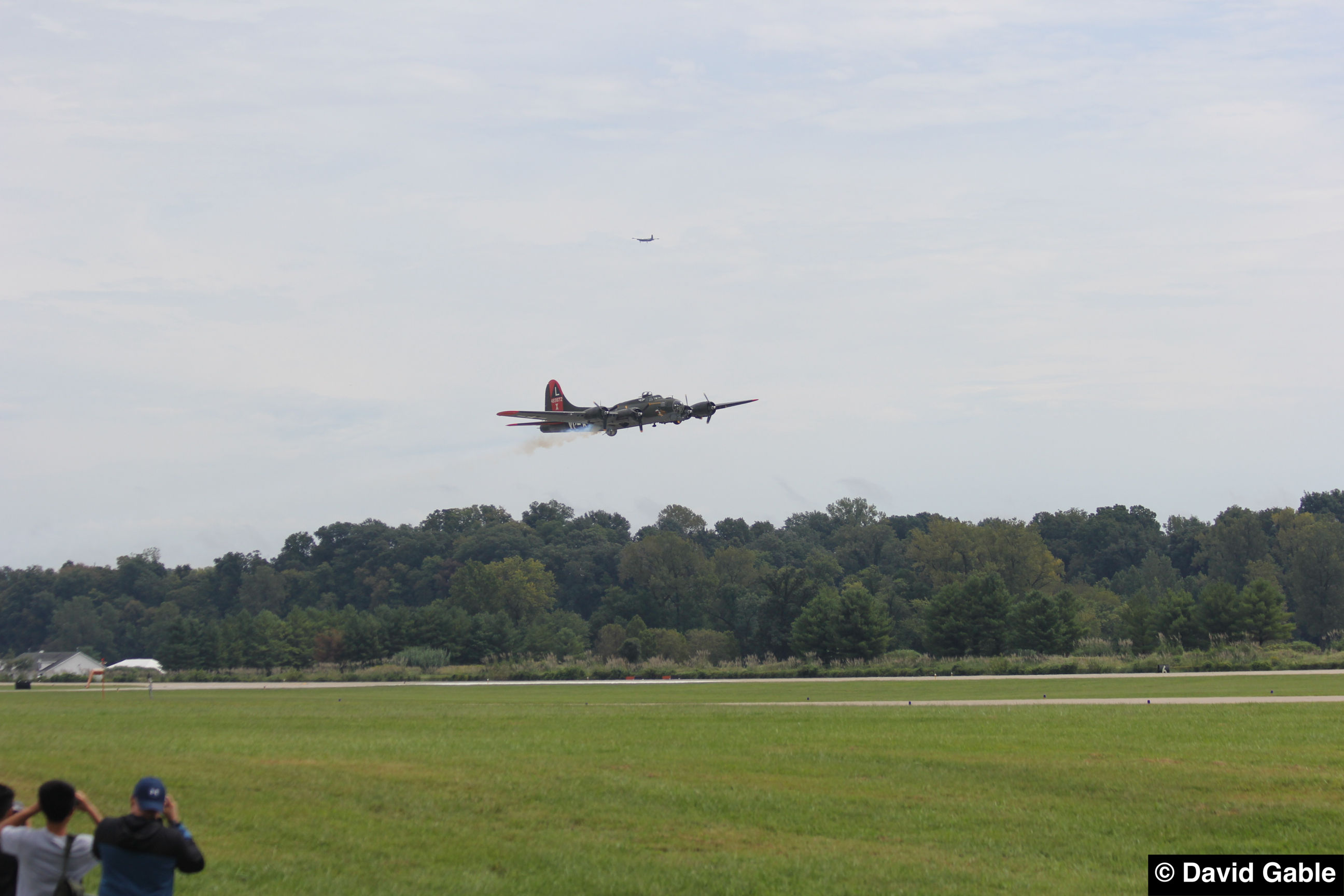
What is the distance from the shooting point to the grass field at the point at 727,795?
57.3 ft

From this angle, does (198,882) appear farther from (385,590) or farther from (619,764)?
(385,590)

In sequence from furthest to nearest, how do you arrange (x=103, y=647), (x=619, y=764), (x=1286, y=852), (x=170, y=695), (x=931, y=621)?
(x=103, y=647), (x=931, y=621), (x=170, y=695), (x=619, y=764), (x=1286, y=852)

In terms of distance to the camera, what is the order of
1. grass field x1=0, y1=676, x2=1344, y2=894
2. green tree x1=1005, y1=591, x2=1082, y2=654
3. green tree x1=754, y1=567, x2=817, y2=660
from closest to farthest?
grass field x1=0, y1=676, x2=1344, y2=894, green tree x1=1005, y1=591, x2=1082, y2=654, green tree x1=754, y1=567, x2=817, y2=660

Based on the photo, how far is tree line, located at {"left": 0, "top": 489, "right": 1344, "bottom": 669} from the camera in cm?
8544

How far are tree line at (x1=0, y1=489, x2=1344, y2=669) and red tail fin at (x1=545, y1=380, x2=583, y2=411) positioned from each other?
1437 inches

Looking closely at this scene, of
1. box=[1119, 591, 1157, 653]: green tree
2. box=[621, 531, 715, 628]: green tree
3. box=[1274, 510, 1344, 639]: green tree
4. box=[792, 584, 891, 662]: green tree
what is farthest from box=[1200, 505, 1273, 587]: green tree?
box=[792, 584, 891, 662]: green tree

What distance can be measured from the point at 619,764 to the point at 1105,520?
175600 mm

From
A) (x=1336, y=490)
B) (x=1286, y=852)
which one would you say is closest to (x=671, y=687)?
(x=1286, y=852)

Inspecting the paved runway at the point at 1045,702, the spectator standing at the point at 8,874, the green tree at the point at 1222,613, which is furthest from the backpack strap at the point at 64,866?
the green tree at the point at 1222,613

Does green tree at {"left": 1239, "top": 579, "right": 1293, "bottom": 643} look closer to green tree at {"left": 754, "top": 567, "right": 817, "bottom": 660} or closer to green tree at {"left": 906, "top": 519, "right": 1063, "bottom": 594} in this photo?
green tree at {"left": 754, "top": 567, "right": 817, "bottom": 660}

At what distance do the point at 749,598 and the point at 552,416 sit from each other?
81.3 metres

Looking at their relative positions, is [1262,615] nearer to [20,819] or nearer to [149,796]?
[149,796]

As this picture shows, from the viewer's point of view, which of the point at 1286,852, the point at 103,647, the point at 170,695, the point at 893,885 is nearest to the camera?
the point at 893,885

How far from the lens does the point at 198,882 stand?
17.1 m
